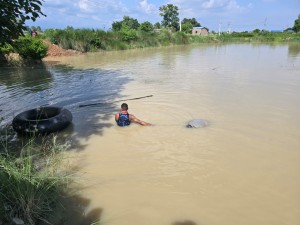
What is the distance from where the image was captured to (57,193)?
4371 mm

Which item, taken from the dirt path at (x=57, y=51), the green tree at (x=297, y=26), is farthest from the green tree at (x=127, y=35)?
the green tree at (x=297, y=26)

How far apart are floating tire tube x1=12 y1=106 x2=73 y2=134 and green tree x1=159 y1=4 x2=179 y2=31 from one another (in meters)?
69.2

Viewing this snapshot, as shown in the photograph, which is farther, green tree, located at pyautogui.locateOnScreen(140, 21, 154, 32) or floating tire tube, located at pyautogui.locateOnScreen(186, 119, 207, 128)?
green tree, located at pyautogui.locateOnScreen(140, 21, 154, 32)

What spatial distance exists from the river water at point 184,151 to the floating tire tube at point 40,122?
1.27ft

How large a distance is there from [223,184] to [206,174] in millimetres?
412

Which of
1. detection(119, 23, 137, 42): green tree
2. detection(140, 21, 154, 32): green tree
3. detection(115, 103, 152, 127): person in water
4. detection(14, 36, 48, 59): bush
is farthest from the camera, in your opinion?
detection(140, 21, 154, 32): green tree

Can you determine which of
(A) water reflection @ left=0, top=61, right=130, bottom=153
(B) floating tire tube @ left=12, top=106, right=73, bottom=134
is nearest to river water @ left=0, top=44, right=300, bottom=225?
(A) water reflection @ left=0, top=61, right=130, bottom=153

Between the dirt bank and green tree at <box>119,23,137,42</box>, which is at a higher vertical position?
green tree at <box>119,23,137,42</box>

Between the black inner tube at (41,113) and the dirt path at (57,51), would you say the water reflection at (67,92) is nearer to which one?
the black inner tube at (41,113)

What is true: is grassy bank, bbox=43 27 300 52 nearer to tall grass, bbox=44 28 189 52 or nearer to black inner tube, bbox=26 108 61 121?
tall grass, bbox=44 28 189 52

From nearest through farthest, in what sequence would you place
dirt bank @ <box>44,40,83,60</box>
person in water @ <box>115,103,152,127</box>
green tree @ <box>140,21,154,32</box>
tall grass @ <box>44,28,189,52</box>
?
person in water @ <box>115,103,152,127</box>
dirt bank @ <box>44,40,83,60</box>
tall grass @ <box>44,28,189,52</box>
green tree @ <box>140,21,154,32</box>

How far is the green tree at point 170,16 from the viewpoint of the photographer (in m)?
73.1

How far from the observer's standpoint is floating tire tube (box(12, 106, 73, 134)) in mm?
6809

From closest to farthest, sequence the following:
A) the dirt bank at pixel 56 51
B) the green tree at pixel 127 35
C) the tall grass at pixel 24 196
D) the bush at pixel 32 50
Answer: the tall grass at pixel 24 196
the bush at pixel 32 50
the dirt bank at pixel 56 51
the green tree at pixel 127 35
